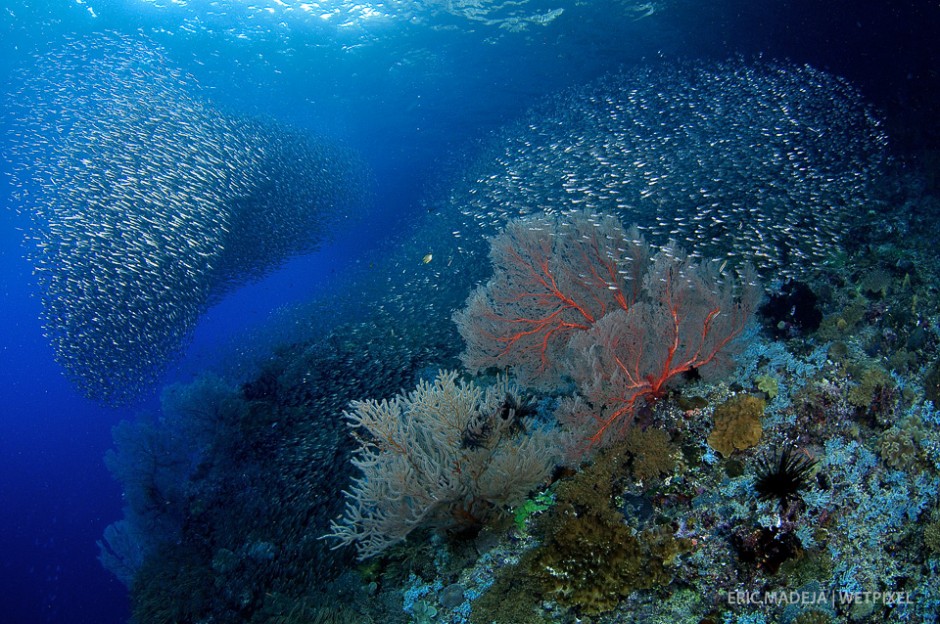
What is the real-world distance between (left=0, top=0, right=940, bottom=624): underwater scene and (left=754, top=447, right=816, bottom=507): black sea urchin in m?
0.03

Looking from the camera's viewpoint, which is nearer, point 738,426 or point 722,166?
point 738,426

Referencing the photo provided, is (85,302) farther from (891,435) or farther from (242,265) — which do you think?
(891,435)

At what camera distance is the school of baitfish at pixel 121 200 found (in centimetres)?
1355

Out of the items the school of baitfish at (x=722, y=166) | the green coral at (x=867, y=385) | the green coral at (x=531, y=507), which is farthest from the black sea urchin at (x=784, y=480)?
the school of baitfish at (x=722, y=166)

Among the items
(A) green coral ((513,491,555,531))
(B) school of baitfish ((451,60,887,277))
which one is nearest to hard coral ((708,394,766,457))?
(A) green coral ((513,491,555,531))

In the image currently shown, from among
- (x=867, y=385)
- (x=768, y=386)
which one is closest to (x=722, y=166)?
(x=867, y=385)

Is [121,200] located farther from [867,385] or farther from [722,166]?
[867,385]

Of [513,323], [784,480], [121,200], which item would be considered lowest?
[784,480]

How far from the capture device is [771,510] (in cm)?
398

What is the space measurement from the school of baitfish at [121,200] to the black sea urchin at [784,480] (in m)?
14.5

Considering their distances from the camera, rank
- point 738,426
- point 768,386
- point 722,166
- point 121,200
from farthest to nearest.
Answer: point 121,200 → point 722,166 → point 768,386 → point 738,426

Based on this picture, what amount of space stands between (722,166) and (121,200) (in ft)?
59.9

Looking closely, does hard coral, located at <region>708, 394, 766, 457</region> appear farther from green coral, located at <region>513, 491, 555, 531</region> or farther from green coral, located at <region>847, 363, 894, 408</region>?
green coral, located at <region>513, 491, 555, 531</region>

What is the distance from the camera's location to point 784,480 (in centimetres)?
394
